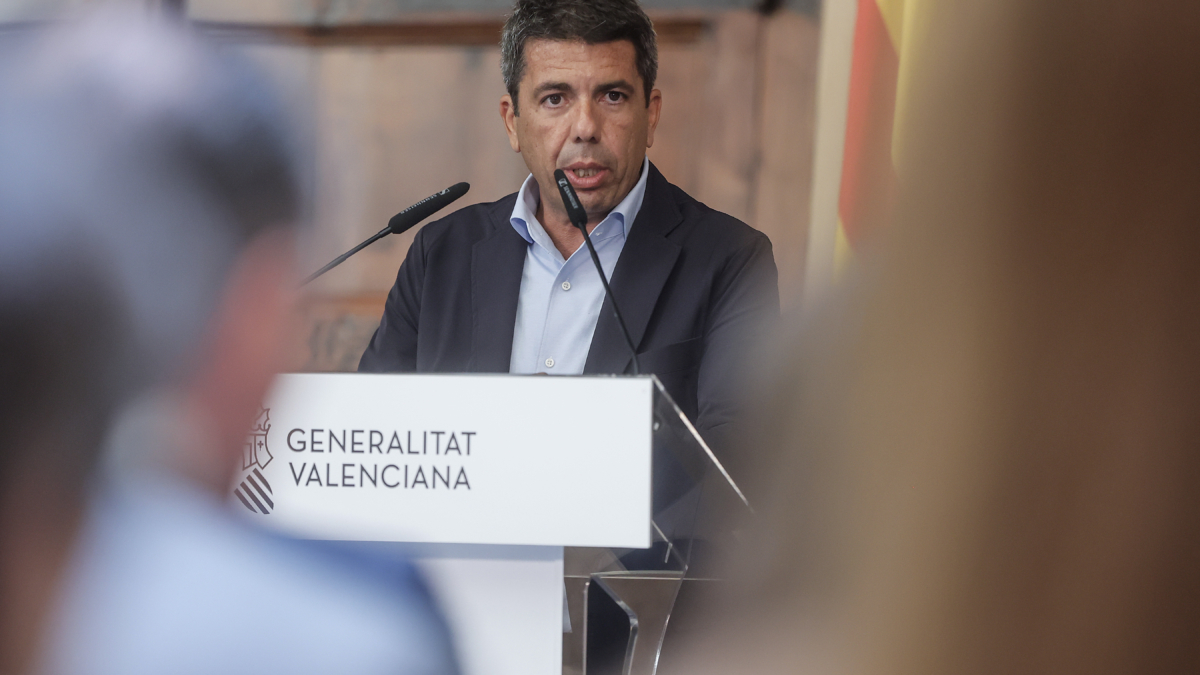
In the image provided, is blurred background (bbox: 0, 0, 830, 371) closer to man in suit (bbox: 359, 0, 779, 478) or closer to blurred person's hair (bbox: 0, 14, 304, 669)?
man in suit (bbox: 359, 0, 779, 478)

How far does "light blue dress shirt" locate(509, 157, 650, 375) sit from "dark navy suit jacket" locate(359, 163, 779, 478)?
0.02 metres

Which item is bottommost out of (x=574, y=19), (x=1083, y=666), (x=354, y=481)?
(x=1083, y=666)

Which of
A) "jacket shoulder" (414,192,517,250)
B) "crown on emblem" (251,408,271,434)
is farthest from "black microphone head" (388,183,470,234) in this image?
"crown on emblem" (251,408,271,434)

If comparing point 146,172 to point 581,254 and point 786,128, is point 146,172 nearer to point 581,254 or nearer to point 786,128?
point 581,254

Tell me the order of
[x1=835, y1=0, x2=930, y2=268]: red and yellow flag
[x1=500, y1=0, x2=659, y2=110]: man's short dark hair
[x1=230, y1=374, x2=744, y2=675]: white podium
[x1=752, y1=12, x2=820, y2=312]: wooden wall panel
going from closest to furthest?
[x1=230, y1=374, x2=744, y2=675]: white podium → [x1=500, y1=0, x2=659, y2=110]: man's short dark hair → [x1=835, y1=0, x2=930, y2=268]: red and yellow flag → [x1=752, y1=12, x2=820, y2=312]: wooden wall panel

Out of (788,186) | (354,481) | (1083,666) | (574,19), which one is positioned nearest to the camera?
(354,481)

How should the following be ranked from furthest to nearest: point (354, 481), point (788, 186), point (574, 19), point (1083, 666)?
1. point (788, 186)
2. point (574, 19)
3. point (1083, 666)
4. point (354, 481)

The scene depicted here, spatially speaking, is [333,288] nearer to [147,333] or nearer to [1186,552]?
[147,333]

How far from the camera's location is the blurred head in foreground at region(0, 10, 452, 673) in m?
0.64

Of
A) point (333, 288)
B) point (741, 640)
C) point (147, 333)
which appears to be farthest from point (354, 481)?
point (333, 288)

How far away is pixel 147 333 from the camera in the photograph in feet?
2.25

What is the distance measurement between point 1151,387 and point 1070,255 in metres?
0.14

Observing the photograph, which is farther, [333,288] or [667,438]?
[333,288]

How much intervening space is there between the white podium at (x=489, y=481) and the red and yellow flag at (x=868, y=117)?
3.31 ft
